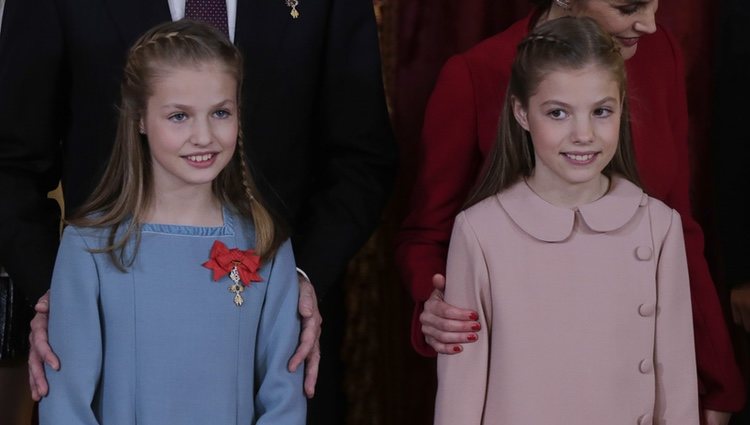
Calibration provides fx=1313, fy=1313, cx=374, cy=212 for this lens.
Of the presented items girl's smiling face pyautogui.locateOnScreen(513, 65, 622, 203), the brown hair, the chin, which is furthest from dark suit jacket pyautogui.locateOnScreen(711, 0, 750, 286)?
girl's smiling face pyautogui.locateOnScreen(513, 65, 622, 203)

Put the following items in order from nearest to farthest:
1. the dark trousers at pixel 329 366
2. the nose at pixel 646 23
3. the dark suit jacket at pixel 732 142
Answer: the nose at pixel 646 23 → the dark trousers at pixel 329 366 → the dark suit jacket at pixel 732 142

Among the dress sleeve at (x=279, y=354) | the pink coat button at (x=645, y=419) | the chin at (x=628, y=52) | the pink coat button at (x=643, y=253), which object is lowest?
the pink coat button at (x=645, y=419)

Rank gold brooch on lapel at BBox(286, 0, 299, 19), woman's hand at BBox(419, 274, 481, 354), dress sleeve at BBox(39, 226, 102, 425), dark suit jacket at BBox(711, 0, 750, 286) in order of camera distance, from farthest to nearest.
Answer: dark suit jacket at BBox(711, 0, 750, 286), gold brooch on lapel at BBox(286, 0, 299, 19), woman's hand at BBox(419, 274, 481, 354), dress sleeve at BBox(39, 226, 102, 425)

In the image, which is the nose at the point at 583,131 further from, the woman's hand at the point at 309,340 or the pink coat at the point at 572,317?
the woman's hand at the point at 309,340

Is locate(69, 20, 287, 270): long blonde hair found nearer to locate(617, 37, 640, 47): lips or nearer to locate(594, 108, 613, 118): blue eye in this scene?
locate(594, 108, 613, 118): blue eye

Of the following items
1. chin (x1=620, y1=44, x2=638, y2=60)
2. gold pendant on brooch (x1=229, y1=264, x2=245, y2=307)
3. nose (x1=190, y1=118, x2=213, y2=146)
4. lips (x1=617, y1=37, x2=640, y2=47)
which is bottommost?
gold pendant on brooch (x1=229, y1=264, x2=245, y2=307)

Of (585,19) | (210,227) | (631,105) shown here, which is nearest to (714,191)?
(631,105)

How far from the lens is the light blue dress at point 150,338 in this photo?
2584 mm

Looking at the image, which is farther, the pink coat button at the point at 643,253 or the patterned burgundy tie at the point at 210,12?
the patterned burgundy tie at the point at 210,12

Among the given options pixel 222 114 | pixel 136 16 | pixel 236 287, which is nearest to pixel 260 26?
pixel 136 16

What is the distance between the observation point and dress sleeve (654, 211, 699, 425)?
2680 mm

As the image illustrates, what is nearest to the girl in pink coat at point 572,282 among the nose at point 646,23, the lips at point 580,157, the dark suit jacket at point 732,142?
the lips at point 580,157

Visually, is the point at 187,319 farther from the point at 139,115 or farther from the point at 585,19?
the point at 585,19

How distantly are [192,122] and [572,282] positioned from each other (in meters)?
0.83
